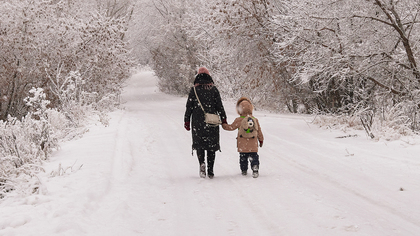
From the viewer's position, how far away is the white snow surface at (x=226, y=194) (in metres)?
3.64

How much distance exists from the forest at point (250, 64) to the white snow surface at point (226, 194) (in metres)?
0.78

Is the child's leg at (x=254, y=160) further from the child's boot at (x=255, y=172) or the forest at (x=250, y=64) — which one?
the forest at (x=250, y=64)

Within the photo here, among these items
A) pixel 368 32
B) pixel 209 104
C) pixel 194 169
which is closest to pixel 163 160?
pixel 194 169

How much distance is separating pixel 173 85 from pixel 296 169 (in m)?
28.4

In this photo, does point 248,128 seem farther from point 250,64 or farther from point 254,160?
point 250,64

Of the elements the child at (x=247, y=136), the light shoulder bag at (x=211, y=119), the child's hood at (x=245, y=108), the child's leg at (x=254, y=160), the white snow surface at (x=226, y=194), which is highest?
the child's hood at (x=245, y=108)

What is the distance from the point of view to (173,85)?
33.8 m

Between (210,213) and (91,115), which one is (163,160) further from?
(91,115)

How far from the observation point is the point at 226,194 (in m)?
4.90

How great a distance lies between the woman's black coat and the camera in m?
6.02

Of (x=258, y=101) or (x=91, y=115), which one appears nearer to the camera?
(x=91, y=115)

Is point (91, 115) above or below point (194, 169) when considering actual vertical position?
above

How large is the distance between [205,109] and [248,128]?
0.80 metres

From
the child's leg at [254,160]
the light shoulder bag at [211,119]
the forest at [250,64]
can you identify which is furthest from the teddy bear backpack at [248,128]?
the forest at [250,64]
